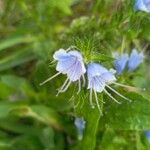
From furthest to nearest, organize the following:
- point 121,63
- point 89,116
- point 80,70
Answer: point 121,63 → point 89,116 → point 80,70

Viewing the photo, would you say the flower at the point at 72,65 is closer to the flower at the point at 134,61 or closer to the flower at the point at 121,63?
the flower at the point at 121,63

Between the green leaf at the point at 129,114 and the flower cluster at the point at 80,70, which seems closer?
the flower cluster at the point at 80,70

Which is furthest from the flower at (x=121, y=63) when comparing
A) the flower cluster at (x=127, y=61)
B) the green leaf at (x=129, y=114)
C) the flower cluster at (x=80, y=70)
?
the flower cluster at (x=80, y=70)

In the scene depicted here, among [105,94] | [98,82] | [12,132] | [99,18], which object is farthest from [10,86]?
[98,82]

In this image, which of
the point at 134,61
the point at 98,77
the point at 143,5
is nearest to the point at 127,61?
the point at 134,61

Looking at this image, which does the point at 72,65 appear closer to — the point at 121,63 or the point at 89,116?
the point at 89,116

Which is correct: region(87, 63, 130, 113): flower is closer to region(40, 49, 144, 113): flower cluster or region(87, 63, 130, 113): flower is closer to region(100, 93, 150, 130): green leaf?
region(40, 49, 144, 113): flower cluster

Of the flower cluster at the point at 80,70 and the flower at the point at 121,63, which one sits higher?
the flower cluster at the point at 80,70
